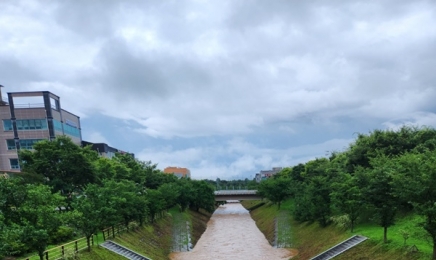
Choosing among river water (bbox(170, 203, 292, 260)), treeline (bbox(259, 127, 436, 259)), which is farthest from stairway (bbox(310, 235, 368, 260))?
river water (bbox(170, 203, 292, 260))

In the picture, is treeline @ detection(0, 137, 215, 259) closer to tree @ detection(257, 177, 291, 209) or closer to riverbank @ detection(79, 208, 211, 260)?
riverbank @ detection(79, 208, 211, 260)

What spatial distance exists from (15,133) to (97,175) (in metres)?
31.8

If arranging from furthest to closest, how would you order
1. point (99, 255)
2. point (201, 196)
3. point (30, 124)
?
point (201, 196) < point (30, 124) < point (99, 255)

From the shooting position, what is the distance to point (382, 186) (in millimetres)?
25547

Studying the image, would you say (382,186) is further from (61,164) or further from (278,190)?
(278,190)

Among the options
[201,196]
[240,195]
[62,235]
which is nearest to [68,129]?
[201,196]

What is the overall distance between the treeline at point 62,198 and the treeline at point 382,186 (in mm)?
22276

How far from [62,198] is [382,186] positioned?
938 inches

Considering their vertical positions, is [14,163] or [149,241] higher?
[14,163]

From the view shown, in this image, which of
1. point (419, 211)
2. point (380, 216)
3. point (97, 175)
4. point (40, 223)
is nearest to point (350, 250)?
point (380, 216)

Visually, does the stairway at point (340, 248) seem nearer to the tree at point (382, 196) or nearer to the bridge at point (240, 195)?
the tree at point (382, 196)

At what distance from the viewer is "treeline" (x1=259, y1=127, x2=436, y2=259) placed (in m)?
19.9

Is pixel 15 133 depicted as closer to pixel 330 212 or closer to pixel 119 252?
pixel 119 252

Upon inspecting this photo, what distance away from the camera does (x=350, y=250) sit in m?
28.6
